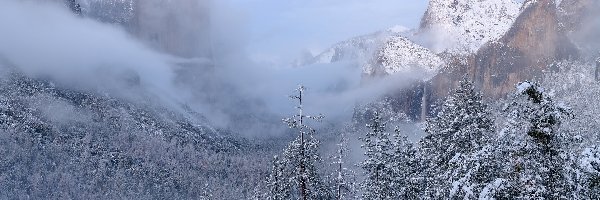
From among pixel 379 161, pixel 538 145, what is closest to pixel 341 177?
pixel 379 161

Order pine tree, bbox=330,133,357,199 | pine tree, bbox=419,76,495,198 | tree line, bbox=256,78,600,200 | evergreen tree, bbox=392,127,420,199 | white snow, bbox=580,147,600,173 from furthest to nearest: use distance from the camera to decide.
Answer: pine tree, bbox=330,133,357,199 → evergreen tree, bbox=392,127,420,199 → pine tree, bbox=419,76,495,198 → tree line, bbox=256,78,600,200 → white snow, bbox=580,147,600,173

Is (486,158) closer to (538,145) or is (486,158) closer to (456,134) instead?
(538,145)

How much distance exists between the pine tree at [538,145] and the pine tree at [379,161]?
58.5 ft

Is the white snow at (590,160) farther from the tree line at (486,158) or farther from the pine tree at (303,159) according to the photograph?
the pine tree at (303,159)

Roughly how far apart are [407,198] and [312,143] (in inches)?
400

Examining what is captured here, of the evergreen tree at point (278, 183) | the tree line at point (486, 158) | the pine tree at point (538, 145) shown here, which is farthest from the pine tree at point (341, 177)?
the pine tree at point (538, 145)

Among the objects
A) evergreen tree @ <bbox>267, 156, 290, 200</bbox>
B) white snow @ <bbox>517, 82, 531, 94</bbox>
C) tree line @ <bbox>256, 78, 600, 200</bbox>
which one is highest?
white snow @ <bbox>517, 82, 531, 94</bbox>

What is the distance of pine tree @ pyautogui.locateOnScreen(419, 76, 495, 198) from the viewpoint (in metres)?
25.4

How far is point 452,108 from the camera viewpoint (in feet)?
95.1

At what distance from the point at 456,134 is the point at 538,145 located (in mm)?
8955

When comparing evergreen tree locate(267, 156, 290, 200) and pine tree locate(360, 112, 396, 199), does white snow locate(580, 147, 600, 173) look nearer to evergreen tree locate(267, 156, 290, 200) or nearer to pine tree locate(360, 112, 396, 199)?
evergreen tree locate(267, 156, 290, 200)

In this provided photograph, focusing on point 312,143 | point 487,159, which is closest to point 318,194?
point 312,143

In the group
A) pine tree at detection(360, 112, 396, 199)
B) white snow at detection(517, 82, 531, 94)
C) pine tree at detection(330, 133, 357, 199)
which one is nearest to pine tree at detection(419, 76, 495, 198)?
pine tree at detection(360, 112, 396, 199)

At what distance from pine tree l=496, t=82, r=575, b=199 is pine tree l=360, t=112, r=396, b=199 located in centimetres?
1784
